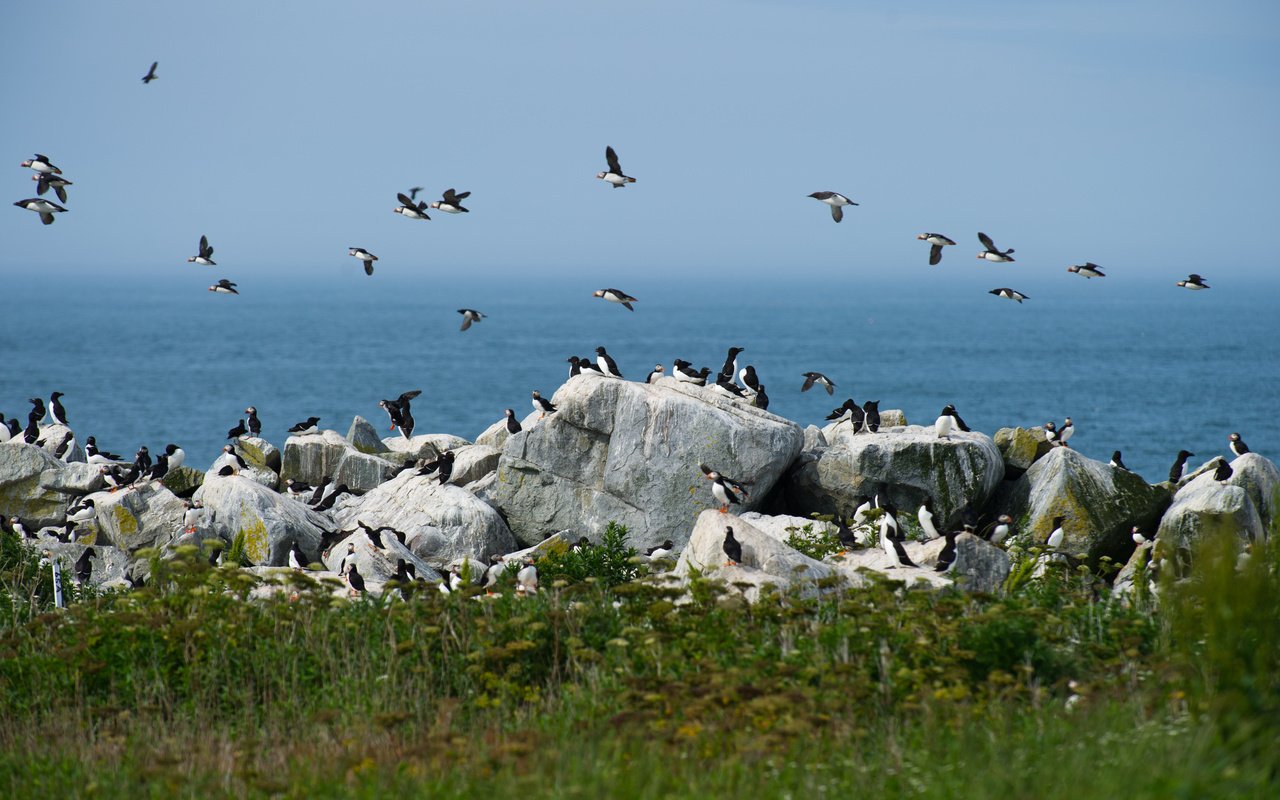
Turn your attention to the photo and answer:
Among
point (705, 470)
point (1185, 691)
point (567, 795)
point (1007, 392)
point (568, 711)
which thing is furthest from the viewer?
point (1007, 392)

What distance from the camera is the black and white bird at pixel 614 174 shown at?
2116 cm

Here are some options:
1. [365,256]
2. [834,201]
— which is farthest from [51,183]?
[834,201]

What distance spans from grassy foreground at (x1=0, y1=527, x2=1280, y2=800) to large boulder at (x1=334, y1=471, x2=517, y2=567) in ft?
24.4

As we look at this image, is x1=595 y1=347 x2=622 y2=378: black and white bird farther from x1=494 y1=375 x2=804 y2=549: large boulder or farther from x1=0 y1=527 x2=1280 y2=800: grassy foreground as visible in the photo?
x1=0 y1=527 x2=1280 y2=800: grassy foreground

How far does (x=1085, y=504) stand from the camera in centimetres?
1886

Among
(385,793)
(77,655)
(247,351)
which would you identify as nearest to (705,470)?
(77,655)

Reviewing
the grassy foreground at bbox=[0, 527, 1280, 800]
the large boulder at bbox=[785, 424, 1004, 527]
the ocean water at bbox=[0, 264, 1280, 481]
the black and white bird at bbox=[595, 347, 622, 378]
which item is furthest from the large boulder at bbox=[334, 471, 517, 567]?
the ocean water at bbox=[0, 264, 1280, 481]

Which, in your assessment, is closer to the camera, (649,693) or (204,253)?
(649,693)

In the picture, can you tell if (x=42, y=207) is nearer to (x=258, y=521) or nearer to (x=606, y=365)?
(x=258, y=521)

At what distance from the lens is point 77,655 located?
9711 millimetres

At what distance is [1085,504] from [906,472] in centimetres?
271

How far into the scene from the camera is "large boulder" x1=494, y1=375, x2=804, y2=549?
18.7m

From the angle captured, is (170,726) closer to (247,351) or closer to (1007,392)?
(1007,392)

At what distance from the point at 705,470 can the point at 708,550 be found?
5899 millimetres
